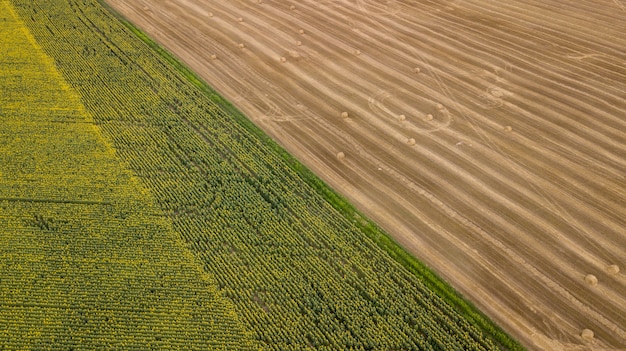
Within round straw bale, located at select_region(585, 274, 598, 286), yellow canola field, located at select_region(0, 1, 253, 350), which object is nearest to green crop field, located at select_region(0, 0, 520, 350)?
yellow canola field, located at select_region(0, 1, 253, 350)

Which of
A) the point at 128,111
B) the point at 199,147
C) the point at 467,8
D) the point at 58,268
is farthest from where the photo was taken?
the point at 467,8

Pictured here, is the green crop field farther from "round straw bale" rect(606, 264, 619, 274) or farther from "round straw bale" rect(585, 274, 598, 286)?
"round straw bale" rect(606, 264, 619, 274)

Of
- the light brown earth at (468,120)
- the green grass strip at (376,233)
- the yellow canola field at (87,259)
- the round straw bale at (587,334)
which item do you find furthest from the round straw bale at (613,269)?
the yellow canola field at (87,259)

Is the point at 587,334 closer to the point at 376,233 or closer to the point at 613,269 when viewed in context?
the point at 613,269

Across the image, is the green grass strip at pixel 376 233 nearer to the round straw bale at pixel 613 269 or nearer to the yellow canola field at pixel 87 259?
the round straw bale at pixel 613 269

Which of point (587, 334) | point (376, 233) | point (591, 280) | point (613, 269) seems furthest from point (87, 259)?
point (613, 269)

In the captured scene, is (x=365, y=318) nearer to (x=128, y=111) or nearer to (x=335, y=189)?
(x=335, y=189)

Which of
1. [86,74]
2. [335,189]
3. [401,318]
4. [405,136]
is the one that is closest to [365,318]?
[401,318]
